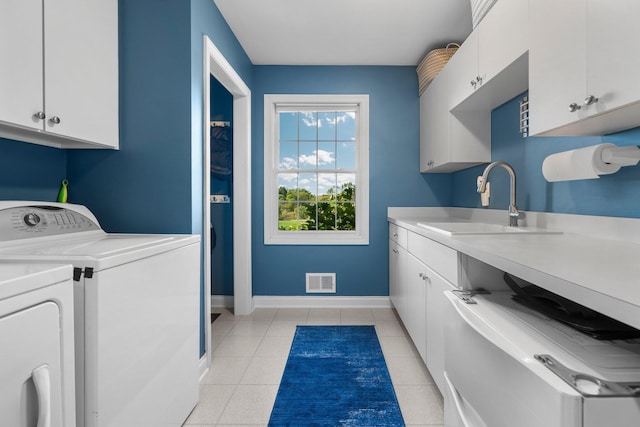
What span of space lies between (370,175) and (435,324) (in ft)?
6.55

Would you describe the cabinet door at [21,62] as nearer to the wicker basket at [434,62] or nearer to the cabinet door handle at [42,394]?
the cabinet door handle at [42,394]

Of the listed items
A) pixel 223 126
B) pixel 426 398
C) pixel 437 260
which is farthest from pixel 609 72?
pixel 223 126

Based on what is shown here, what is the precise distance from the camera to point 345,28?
284 centimetres

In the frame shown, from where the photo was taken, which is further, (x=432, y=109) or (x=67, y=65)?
(x=432, y=109)

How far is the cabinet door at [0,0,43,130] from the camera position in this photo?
1271 mm

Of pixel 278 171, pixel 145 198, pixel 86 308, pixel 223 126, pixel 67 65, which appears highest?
pixel 223 126

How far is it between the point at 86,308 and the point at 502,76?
2193mm

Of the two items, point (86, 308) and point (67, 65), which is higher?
point (67, 65)

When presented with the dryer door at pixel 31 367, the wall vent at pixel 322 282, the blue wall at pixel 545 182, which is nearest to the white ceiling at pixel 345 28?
the blue wall at pixel 545 182

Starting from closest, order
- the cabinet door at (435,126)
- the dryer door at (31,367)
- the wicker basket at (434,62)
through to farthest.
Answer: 1. the dryer door at (31,367)
2. the cabinet door at (435,126)
3. the wicker basket at (434,62)

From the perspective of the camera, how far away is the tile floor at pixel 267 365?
5.95 feet

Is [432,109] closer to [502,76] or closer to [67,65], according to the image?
[502,76]

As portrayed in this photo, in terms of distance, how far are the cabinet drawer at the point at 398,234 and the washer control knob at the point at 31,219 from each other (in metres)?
2.30

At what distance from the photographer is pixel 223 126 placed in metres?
3.59
